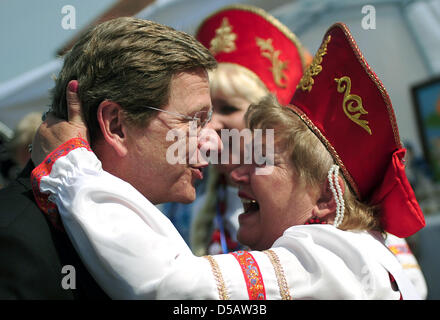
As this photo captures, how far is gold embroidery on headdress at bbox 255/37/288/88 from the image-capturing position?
3098 mm

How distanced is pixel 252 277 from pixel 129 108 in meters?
0.69

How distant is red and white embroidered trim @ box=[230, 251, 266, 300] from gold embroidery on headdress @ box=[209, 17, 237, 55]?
6.33 ft

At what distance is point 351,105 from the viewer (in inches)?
74.2

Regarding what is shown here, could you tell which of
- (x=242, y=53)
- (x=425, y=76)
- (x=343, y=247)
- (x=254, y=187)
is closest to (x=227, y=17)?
(x=242, y=53)

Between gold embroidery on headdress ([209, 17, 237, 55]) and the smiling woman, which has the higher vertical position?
gold embroidery on headdress ([209, 17, 237, 55])

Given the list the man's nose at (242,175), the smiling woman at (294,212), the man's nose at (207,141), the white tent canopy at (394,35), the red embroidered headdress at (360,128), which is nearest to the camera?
the smiling woman at (294,212)

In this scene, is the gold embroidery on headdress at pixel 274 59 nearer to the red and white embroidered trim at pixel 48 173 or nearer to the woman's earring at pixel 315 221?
the woman's earring at pixel 315 221

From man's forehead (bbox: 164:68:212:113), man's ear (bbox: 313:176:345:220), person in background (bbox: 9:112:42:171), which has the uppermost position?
man's forehead (bbox: 164:68:212:113)

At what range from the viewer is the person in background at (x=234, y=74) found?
2.95m

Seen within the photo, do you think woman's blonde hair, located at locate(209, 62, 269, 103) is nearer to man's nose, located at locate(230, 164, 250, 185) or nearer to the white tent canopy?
man's nose, located at locate(230, 164, 250, 185)

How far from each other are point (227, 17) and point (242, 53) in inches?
11.4

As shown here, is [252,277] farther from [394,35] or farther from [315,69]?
[394,35]

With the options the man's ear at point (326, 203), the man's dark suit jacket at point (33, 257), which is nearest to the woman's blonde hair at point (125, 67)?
the man's dark suit jacket at point (33, 257)

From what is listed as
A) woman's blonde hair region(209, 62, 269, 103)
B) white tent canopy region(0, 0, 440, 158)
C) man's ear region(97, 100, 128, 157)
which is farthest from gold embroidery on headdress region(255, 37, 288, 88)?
white tent canopy region(0, 0, 440, 158)
